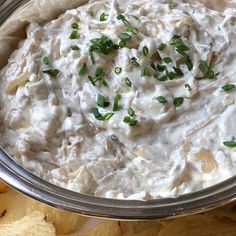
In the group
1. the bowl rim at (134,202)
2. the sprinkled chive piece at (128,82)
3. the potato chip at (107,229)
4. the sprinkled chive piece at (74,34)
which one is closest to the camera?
the bowl rim at (134,202)

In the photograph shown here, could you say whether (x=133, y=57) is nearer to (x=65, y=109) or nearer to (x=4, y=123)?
(x=65, y=109)

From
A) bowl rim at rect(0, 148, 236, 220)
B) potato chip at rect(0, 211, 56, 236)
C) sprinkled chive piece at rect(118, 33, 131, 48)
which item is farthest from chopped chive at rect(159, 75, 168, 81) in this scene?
potato chip at rect(0, 211, 56, 236)

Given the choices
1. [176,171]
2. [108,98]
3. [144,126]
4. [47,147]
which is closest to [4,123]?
[47,147]

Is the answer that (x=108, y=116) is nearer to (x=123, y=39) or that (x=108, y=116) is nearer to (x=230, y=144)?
(x=123, y=39)

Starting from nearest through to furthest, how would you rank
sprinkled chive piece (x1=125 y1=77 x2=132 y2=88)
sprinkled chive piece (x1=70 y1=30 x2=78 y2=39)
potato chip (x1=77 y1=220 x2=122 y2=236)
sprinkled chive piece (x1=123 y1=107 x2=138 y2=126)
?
potato chip (x1=77 y1=220 x2=122 y2=236) < sprinkled chive piece (x1=123 y1=107 x2=138 y2=126) < sprinkled chive piece (x1=125 y1=77 x2=132 y2=88) < sprinkled chive piece (x1=70 y1=30 x2=78 y2=39)

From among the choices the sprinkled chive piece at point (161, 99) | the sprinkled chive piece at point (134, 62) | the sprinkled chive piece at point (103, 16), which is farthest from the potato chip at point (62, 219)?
the sprinkled chive piece at point (103, 16)

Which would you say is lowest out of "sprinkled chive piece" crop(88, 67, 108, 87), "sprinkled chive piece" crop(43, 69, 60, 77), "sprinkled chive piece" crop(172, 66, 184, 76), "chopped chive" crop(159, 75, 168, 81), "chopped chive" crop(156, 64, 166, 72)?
"sprinkled chive piece" crop(172, 66, 184, 76)

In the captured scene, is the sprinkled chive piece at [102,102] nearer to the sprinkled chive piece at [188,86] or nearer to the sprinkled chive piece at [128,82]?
the sprinkled chive piece at [128,82]

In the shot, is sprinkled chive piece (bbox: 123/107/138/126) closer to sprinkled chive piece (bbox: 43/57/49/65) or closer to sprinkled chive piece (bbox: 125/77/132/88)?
sprinkled chive piece (bbox: 125/77/132/88)
